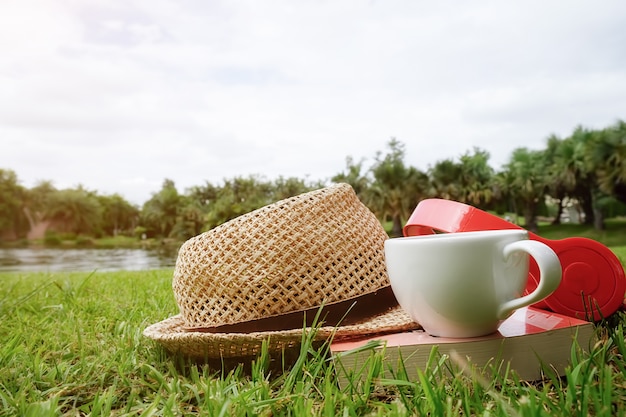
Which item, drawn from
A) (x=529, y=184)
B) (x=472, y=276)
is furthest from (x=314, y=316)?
(x=529, y=184)

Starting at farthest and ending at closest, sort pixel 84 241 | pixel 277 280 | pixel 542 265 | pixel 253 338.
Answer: pixel 84 241 → pixel 277 280 → pixel 253 338 → pixel 542 265

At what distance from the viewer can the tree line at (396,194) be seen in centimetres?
3200

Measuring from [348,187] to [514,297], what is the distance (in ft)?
1.89

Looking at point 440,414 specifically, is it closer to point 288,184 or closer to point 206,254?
point 206,254

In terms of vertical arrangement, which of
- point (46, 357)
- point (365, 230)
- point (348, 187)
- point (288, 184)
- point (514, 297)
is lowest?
point (46, 357)

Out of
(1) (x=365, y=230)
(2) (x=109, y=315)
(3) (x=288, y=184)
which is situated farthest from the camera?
(3) (x=288, y=184)

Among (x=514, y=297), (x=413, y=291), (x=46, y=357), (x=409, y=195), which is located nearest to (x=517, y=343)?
(x=514, y=297)

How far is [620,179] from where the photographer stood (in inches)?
1009

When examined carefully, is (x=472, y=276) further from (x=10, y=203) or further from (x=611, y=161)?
(x=10, y=203)

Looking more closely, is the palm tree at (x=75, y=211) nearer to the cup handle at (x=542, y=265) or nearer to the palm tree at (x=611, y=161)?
the palm tree at (x=611, y=161)

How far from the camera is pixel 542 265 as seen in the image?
855mm

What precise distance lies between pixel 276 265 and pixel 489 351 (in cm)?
48

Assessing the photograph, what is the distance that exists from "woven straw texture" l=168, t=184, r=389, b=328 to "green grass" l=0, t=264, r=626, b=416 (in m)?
0.13

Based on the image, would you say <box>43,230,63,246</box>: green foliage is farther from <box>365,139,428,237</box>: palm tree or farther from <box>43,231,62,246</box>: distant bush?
<box>365,139,428,237</box>: palm tree
